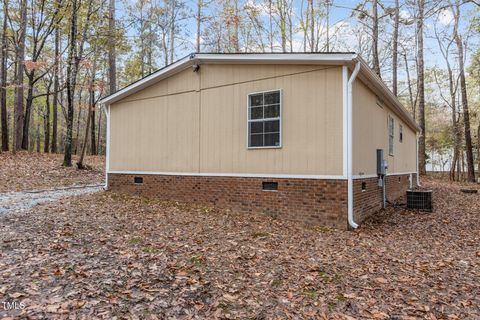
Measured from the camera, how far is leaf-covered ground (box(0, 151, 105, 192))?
36.5ft

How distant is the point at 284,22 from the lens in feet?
68.0

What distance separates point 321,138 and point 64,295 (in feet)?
16.9

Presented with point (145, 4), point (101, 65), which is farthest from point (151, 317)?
point (145, 4)

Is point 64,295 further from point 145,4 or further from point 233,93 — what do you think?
point 145,4

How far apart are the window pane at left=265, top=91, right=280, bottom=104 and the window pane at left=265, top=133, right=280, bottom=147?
0.75m

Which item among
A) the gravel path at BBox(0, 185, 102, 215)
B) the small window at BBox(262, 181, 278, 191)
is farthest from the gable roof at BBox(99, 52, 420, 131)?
the gravel path at BBox(0, 185, 102, 215)

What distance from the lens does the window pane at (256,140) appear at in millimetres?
7348

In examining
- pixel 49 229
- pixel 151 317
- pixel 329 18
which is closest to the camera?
pixel 151 317

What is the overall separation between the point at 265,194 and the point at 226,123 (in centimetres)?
198

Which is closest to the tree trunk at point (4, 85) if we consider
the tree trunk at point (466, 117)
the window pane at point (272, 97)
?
the window pane at point (272, 97)

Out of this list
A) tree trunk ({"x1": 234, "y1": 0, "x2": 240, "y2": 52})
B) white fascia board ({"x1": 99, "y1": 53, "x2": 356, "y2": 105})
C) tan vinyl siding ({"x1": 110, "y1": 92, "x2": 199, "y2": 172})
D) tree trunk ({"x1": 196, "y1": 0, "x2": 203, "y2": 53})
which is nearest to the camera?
white fascia board ({"x1": 99, "y1": 53, "x2": 356, "y2": 105})

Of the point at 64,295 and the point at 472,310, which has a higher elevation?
the point at 64,295

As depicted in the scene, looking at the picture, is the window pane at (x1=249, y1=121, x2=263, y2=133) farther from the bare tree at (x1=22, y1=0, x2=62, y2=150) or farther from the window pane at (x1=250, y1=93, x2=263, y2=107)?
the bare tree at (x1=22, y1=0, x2=62, y2=150)

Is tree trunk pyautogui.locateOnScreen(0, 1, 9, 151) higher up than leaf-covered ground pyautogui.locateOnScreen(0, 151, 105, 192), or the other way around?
tree trunk pyautogui.locateOnScreen(0, 1, 9, 151)
